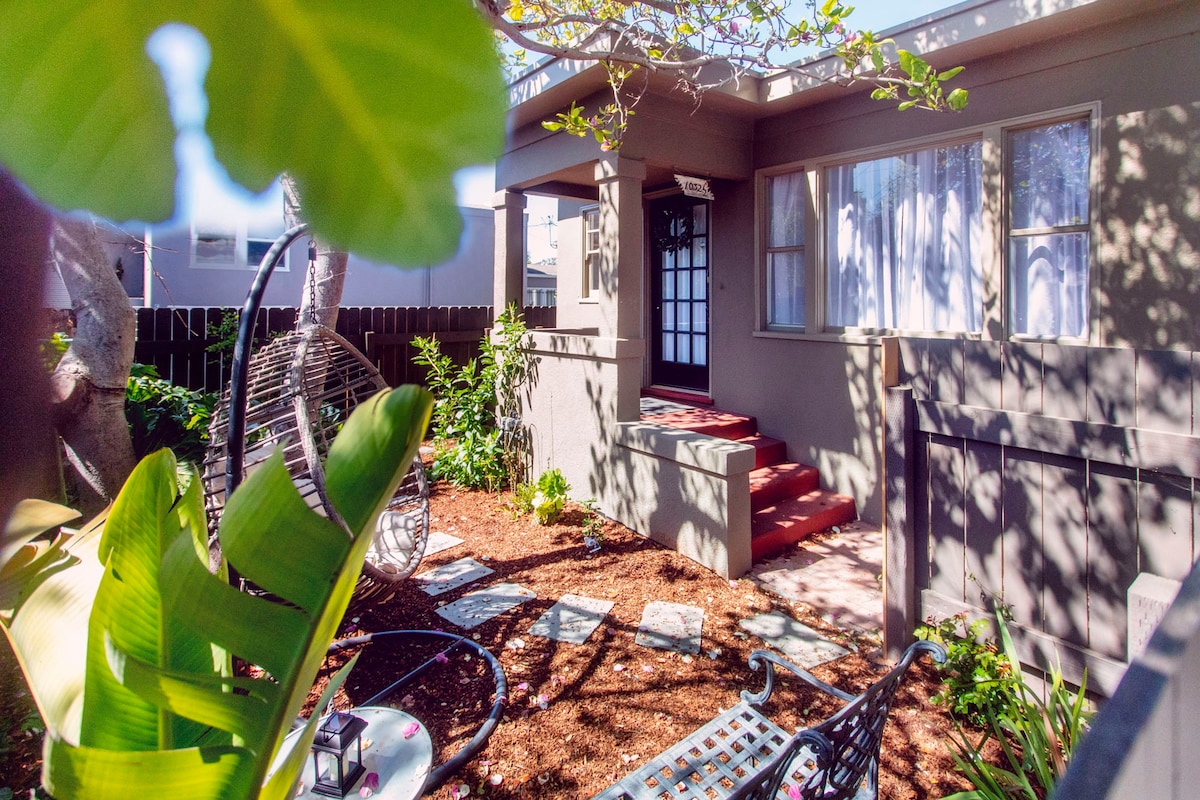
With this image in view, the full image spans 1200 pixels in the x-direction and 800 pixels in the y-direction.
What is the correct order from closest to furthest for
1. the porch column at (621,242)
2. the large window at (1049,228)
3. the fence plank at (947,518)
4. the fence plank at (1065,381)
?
the fence plank at (1065,381), the fence plank at (947,518), the large window at (1049,228), the porch column at (621,242)

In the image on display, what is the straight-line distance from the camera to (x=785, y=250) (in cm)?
613

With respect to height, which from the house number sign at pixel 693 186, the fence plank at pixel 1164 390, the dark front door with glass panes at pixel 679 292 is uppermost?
the house number sign at pixel 693 186

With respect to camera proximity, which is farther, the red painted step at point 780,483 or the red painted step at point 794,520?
the red painted step at point 780,483

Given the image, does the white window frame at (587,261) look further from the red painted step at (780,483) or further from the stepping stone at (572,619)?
the stepping stone at (572,619)

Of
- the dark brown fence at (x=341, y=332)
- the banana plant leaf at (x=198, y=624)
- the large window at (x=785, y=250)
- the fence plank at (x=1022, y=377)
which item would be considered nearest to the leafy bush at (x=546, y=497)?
the dark brown fence at (x=341, y=332)

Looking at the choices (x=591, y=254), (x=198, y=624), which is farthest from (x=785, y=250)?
(x=198, y=624)

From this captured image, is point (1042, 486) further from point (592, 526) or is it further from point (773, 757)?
point (592, 526)

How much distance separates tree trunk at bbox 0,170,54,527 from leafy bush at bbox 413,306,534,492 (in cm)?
612

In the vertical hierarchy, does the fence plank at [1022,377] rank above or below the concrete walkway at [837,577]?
above

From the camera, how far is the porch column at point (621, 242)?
530 cm

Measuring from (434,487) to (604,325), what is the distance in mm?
2271

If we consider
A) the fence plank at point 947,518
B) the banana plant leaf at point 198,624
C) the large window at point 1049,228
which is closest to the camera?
the banana plant leaf at point 198,624

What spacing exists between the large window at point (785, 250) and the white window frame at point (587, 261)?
7.46 ft

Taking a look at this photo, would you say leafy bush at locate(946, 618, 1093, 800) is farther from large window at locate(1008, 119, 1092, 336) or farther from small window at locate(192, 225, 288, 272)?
large window at locate(1008, 119, 1092, 336)
